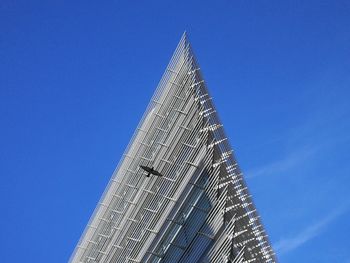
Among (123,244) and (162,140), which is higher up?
(162,140)

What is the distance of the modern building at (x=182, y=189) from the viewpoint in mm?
32562

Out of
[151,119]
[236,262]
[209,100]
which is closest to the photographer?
[236,262]

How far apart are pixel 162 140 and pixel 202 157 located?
12.0 feet

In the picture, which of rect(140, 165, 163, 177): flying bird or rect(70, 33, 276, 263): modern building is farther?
rect(140, 165, 163, 177): flying bird

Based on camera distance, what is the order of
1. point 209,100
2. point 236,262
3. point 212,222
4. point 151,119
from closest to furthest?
point 236,262 → point 212,222 → point 209,100 → point 151,119

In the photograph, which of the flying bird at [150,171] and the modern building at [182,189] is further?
the flying bird at [150,171]

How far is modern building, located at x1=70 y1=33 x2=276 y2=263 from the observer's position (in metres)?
32.6

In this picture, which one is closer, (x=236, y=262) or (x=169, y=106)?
(x=236, y=262)

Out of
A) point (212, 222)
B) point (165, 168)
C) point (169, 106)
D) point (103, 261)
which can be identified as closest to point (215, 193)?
point (212, 222)

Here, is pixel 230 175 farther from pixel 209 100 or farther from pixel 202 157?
pixel 209 100

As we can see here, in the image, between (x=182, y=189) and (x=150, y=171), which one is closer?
(x=182, y=189)

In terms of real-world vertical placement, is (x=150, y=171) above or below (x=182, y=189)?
above

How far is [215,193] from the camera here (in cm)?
3244

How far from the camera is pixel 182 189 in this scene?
34062 millimetres
